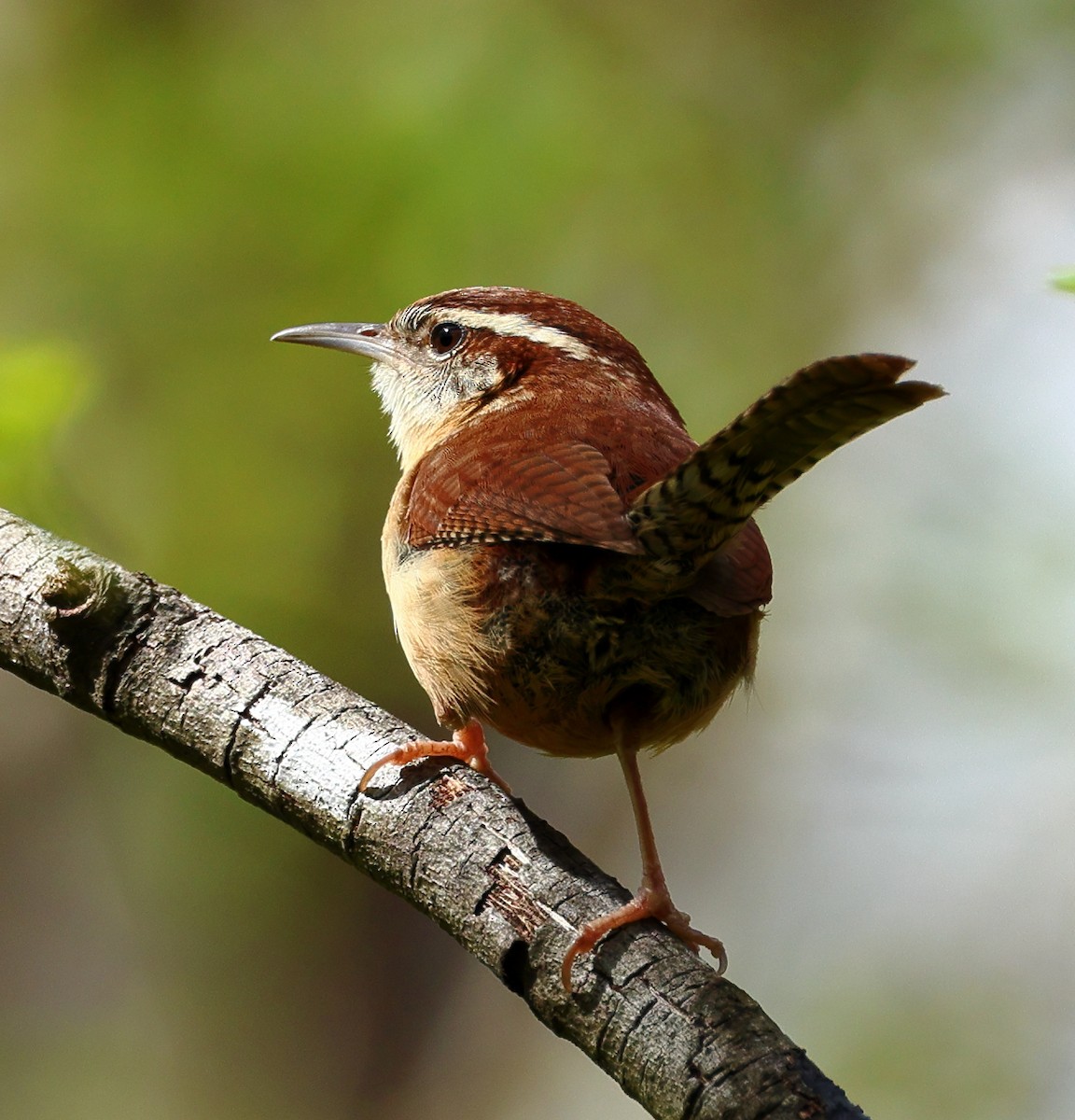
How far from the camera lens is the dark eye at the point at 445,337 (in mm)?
3676

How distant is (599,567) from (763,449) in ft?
1.52

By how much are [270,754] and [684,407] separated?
12.5 ft

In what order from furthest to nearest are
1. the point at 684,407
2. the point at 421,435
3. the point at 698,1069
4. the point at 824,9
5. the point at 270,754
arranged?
the point at 824,9 < the point at 684,407 < the point at 421,435 < the point at 270,754 < the point at 698,1069

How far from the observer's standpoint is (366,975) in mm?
4816

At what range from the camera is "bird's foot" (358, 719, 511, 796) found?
2.25m

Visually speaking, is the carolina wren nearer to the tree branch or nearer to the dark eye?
the tree branch

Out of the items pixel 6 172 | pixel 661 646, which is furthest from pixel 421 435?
pixel 6 172

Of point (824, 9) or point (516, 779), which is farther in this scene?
point (824, 9)

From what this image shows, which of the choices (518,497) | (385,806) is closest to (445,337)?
(518,497)

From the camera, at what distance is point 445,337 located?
3.70 meters

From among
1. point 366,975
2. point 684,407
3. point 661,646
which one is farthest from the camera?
point 684,407

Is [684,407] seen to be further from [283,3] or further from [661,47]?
A: [283,3]

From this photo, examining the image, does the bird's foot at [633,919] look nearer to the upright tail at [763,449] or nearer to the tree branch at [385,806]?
the tree branch at [385,806]

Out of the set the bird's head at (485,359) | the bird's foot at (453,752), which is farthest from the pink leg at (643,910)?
the bird's head at (485,359)
